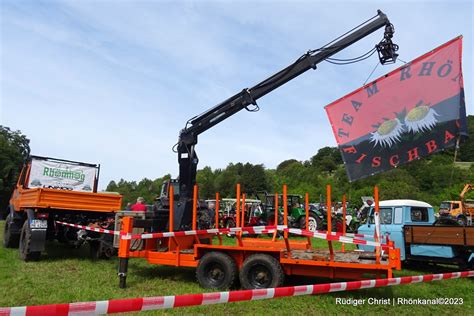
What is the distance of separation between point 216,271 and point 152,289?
1.12 m

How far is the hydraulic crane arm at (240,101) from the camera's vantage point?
8.52 metres

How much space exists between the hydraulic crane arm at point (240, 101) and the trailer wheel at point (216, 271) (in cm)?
191

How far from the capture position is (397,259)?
17.7 ft

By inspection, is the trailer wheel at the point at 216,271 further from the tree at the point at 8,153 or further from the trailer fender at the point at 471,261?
the tree at the point at 8,153

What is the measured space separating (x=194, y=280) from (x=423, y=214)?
21.4 ft

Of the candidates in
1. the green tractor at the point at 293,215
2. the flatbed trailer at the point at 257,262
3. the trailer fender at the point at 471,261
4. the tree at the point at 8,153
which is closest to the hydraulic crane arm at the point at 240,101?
the flatbed trailer at the point at 257,262

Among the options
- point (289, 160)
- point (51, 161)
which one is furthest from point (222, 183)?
point (51, 161)

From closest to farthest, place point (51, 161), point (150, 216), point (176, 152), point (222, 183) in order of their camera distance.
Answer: point (150, 216)
point (176, 152)
point (51, 161)
point (222, 183)

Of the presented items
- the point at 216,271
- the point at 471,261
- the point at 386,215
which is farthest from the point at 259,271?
the point at 386,215

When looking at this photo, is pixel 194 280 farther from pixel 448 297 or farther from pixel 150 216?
pixel 448 297

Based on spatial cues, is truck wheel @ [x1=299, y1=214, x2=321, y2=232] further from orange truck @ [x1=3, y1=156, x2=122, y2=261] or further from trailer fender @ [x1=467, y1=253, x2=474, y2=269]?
orange truck @ [x1=3, y1=156, x2=122, y2=261]

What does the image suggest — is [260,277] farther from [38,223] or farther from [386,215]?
[38,223]

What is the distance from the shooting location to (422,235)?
28.6ft

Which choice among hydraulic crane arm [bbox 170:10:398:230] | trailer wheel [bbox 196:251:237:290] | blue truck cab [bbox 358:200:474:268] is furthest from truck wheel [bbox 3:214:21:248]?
blue truck cab [bbox 358:200:474:268]
